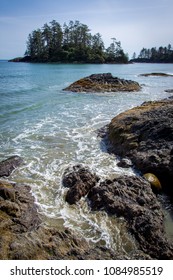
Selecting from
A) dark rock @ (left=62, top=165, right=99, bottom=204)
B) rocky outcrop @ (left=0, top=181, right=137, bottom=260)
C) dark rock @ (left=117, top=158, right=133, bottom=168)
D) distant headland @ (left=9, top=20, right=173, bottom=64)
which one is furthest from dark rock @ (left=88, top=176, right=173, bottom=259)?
distant headland @ (left=9, top=20, right=173, bottom=64)

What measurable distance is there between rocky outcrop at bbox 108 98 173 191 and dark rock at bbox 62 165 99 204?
7.22 ft

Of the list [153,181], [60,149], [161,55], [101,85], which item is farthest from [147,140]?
[161,55]

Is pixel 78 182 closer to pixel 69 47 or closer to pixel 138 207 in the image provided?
pixel 138 207

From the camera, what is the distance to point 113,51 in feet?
418

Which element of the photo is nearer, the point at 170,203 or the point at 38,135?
the point at 170,203

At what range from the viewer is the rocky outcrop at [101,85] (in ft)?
106

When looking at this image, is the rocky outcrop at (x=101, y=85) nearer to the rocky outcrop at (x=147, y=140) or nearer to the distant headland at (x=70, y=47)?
the rocky outcrop at (x=147, y=140)

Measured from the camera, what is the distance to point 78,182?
8.30m

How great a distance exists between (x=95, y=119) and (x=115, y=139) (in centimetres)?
547

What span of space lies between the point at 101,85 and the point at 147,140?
2393cm

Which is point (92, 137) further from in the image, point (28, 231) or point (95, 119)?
point (28, 231)

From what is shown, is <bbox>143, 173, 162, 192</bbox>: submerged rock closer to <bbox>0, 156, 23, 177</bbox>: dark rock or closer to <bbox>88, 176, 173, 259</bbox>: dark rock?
<bbox>88, 176, 173, 259</bbox>: dark rock

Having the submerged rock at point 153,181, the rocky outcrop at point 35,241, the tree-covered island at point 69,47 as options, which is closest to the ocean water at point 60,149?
the rocky outcrop at point 35,241

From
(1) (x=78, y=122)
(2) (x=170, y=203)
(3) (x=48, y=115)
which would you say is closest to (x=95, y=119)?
(1) (x=78, y=122)
